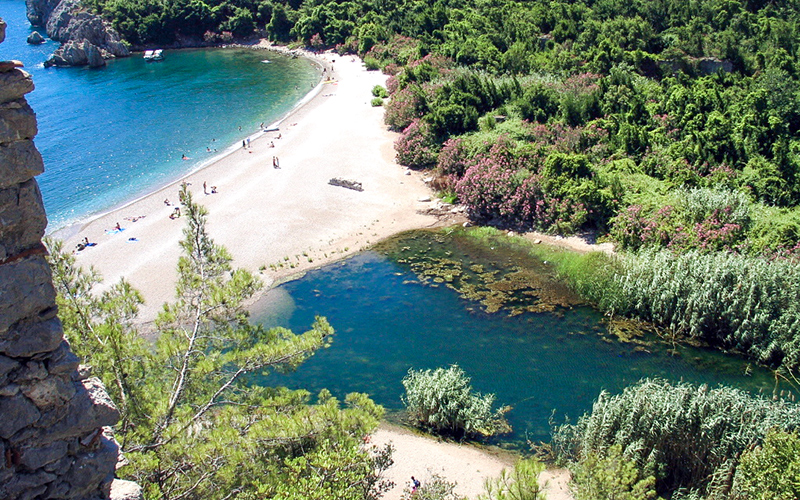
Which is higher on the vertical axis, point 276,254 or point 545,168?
point 545,168

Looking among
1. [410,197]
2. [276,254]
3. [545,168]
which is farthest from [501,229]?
[276,254]

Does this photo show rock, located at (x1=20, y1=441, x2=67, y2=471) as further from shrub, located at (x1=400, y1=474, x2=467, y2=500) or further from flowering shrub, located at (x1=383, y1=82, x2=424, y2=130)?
flowering shrub, located at (x1=383, y1=82, x2=424, y2=130)

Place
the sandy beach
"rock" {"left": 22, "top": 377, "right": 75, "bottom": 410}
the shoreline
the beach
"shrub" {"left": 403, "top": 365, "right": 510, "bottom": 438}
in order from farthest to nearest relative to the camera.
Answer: the shoreline, the beach, the sandy beach, "shrub" {"left": 403, "top": 365, "right": 510, "bottom": 438}, "rock" {"left": 22, "top": 377, "right": 75, "bottom": 410}

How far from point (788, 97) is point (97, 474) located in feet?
157

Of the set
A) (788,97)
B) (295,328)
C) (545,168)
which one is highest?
(788,97)

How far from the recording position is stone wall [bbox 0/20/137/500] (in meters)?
9.02

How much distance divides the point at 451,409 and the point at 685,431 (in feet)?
25.8

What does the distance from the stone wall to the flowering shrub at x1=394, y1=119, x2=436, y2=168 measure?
3893 centimetres

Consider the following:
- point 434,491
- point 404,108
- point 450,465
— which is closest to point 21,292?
point 434,491

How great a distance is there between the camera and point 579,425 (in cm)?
2228

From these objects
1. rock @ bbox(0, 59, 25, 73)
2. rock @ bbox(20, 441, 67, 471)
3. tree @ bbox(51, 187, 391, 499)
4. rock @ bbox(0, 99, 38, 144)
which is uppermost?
rock @ bbox(0, 59, 25, 73)

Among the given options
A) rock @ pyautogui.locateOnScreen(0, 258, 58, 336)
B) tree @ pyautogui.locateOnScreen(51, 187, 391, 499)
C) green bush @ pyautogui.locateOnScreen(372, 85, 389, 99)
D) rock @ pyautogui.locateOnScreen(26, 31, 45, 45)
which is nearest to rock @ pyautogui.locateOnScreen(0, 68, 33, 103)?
rock @ pyautogui.locateOnScreen(0, 258, 58, 336)

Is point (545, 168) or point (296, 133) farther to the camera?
point (296, 133)

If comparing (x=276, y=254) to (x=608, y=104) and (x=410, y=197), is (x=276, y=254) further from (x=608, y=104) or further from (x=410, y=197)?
(x=608, y=104)
